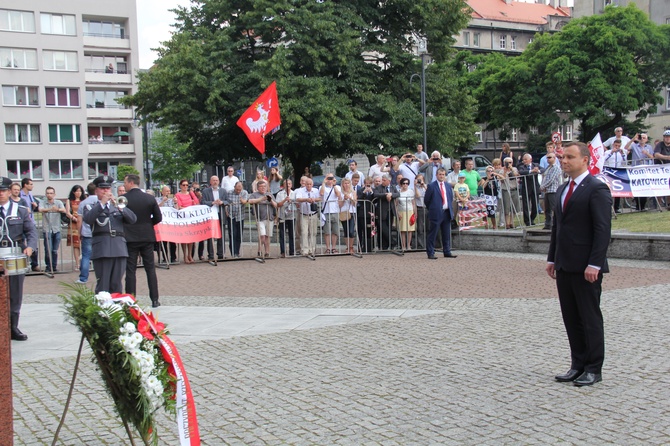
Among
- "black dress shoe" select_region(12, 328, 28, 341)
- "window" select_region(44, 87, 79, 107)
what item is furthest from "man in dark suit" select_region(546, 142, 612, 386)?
"window" select_region(44, 87, 79, 107)

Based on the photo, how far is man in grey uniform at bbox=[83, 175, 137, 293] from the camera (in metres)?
10.1

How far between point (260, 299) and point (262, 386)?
17.8 ft

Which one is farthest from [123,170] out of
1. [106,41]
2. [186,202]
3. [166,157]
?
[186,202]

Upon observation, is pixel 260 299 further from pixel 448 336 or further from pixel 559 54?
pixel 559 54

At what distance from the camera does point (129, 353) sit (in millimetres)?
4527

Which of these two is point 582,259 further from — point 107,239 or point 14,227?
point 14,227

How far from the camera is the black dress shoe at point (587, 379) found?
6.39 metres

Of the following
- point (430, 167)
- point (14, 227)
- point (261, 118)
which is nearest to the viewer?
point (14, 227)

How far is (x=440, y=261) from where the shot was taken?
54.6 ft

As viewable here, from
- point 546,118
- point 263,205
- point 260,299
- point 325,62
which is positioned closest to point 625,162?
point 263,205

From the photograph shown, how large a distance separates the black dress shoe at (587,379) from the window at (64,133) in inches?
2663

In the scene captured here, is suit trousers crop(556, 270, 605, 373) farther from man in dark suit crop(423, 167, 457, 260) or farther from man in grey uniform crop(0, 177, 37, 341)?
man in dark suit crop(423, 167, 457, 260)

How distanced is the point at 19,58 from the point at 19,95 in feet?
10.6

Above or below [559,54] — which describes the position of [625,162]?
below
